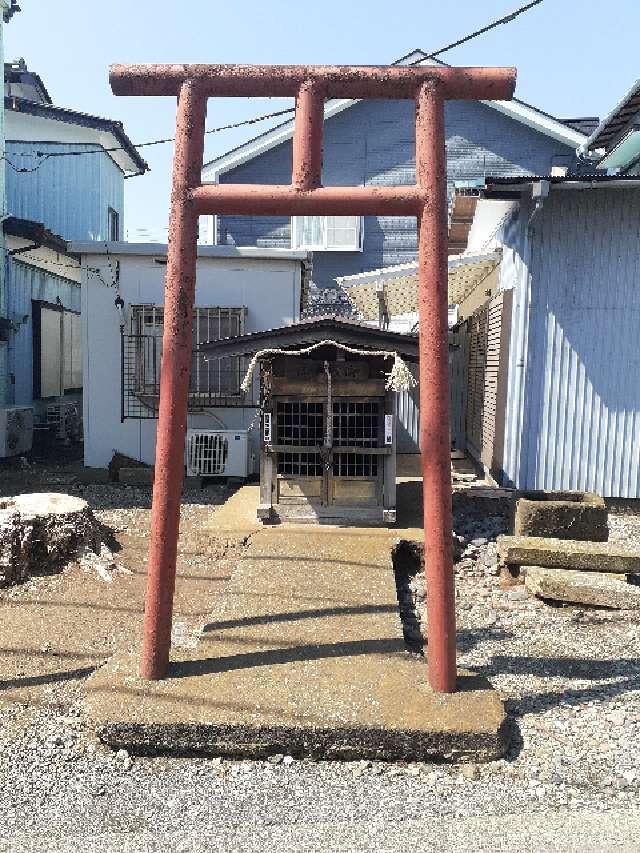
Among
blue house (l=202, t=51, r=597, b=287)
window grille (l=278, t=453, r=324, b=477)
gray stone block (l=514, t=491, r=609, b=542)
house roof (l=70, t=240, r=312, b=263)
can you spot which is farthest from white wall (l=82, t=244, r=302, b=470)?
blue house (l=202, t=51, r=597, b=287)

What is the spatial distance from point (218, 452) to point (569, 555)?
635cm

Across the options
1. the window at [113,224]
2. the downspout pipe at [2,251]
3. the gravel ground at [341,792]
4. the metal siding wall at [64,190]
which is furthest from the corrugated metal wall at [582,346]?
the window at [113,224]

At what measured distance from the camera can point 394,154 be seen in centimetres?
1720

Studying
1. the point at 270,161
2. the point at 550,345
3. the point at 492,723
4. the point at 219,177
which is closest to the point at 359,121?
the point at 270,161

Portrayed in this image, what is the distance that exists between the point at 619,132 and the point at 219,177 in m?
10.2

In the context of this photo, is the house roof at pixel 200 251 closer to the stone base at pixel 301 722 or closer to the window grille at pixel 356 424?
the window grille at pixel 356 424

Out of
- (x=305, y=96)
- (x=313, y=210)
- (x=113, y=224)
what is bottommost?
(x=313, y=210)

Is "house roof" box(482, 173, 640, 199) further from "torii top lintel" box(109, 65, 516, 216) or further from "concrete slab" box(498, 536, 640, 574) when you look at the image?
"concrete slab" box(498, 536, 640, 574)

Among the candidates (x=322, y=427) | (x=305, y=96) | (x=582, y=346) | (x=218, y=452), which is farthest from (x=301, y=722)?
(x=218, y=452)

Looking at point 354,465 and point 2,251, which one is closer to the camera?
point 354,465

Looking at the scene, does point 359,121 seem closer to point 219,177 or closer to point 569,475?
point 219,177

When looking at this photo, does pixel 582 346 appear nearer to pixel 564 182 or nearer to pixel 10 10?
pixel 564 182

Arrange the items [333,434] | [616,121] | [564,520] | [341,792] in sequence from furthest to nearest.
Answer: [616,121] < [333,434] < [564,520] < [341,792]

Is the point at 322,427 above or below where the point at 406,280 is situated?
below
